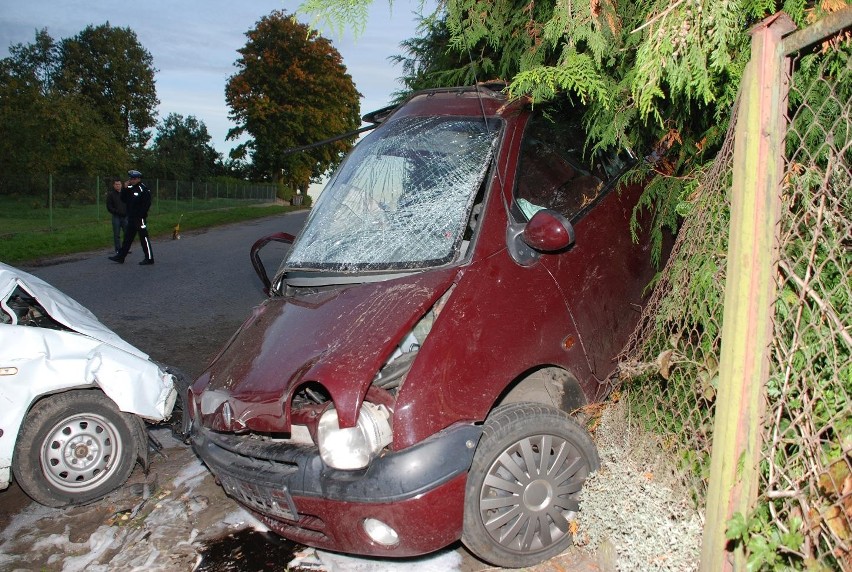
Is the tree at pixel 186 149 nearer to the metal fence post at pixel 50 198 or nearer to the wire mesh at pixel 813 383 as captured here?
the metal fence post at pixel 50 198

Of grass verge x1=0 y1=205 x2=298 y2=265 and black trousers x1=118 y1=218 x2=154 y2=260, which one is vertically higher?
black trousers x1=118 y1=218 x2=154 y2=260

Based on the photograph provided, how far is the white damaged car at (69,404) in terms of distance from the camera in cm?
419

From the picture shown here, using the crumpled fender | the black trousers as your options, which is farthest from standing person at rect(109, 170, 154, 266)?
the crumpled fender

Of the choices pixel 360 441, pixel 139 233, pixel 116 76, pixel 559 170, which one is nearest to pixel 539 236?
pixel 559 170

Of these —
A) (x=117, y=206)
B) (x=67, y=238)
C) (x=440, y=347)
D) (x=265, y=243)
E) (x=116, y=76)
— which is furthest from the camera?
(x=116, y=76)

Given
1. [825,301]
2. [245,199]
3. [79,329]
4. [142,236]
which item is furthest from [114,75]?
[825,301]

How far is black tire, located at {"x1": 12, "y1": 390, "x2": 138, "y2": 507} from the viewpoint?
423cm

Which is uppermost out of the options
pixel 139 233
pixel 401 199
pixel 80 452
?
pixel 401 199

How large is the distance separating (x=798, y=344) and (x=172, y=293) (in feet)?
33.3

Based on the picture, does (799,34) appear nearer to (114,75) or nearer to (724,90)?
(724,90)

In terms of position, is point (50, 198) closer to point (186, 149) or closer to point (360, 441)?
point (360, 441)

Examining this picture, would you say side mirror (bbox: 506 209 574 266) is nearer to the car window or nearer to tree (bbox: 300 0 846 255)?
the car window

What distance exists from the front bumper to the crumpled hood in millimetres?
225

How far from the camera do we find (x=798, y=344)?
2.38 meters
